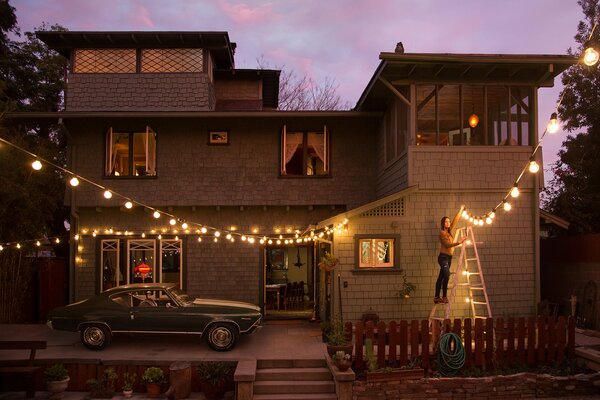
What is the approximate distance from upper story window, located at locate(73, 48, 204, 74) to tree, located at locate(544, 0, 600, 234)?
41.1ft

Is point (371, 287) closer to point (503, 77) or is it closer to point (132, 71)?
point (503, 77)

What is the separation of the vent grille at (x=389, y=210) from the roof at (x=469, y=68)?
9.32 ft

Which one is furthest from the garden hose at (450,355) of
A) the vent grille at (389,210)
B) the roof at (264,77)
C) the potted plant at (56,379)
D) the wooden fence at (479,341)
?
the roof at (264,77)

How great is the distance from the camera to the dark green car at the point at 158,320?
1145 cm

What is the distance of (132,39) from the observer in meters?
15.9

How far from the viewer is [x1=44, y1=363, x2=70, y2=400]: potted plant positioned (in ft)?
33.5

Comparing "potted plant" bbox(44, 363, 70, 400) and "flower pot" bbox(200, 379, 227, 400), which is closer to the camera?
"flower pot" bbox(200, 379, 227, 400)

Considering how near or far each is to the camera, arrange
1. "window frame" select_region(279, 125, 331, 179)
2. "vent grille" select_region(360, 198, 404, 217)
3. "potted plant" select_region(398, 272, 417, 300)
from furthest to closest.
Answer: "window frame" select_region(279, 125, 331, 179) → "vent grille" select_region(360, 198, 404, 217) → "potted plant" select_region(398, 272, 417, 300)

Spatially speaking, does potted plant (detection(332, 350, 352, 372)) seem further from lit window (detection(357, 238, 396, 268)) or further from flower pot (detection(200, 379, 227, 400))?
lit window (detection(357, 238, 396, 268))

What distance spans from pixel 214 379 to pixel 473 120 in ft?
27.7

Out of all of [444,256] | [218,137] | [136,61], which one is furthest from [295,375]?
[136,61]

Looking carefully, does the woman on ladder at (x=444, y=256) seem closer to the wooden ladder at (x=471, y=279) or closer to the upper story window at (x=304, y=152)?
the wooden ladder at (x=471, y=279)

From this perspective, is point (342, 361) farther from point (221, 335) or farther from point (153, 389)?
point (153, 389)

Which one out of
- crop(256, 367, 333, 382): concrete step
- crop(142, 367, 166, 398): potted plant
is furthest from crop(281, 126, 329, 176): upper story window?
crop(142, 367, 166, 398): potted plant
